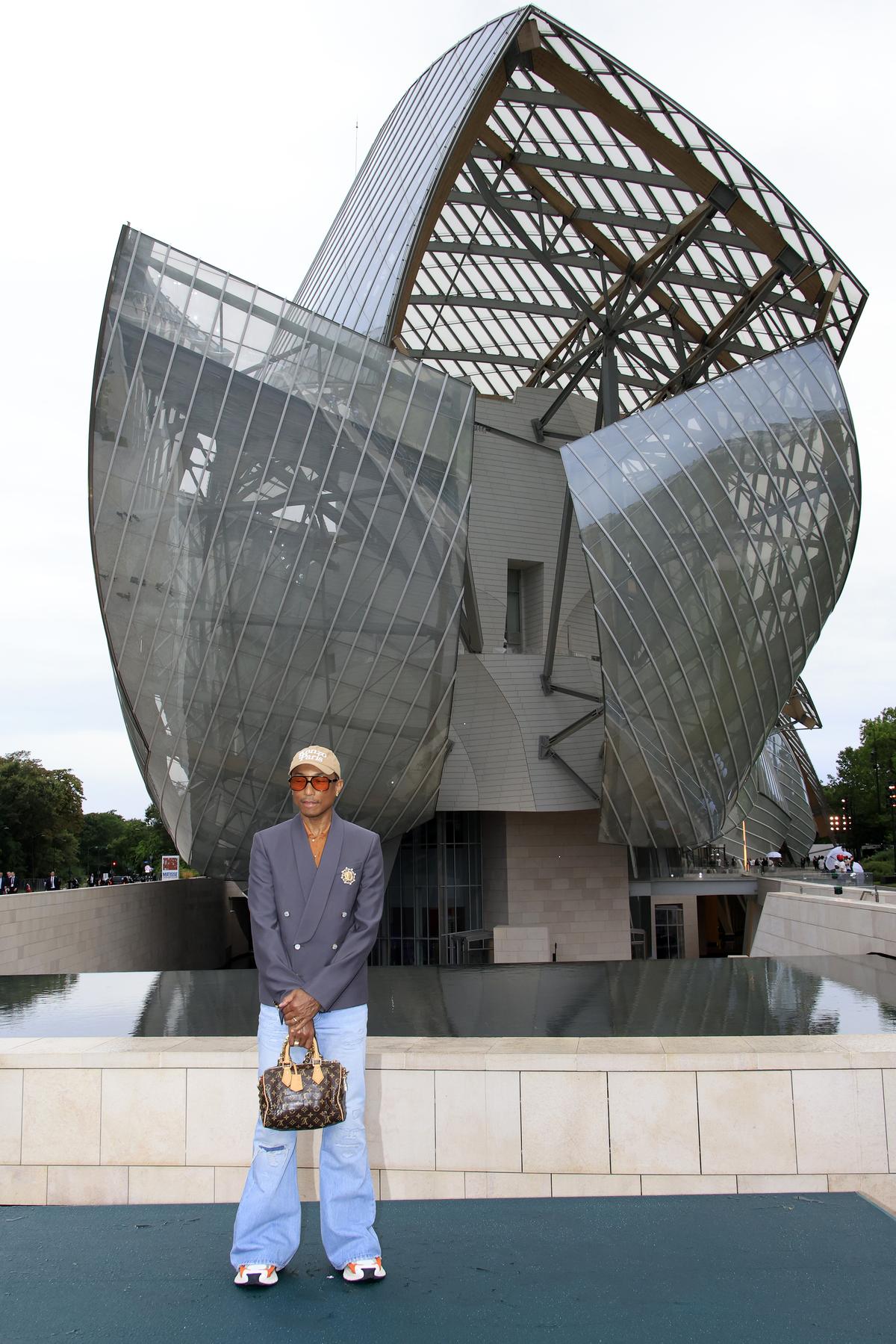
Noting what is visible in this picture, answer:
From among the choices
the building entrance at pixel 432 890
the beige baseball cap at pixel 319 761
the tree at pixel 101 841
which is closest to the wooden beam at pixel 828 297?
the building entrance at pixel 432 890

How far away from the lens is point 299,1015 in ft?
14.5

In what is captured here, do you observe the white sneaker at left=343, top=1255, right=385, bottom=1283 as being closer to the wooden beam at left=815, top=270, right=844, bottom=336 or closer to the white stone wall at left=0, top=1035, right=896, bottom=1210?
the white stone wall at left=0, top=1035, right=896, bottom=1210

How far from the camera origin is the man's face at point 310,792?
4.77 metres

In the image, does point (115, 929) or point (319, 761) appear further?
point (115, 929)

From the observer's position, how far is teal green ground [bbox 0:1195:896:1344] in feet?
12.4

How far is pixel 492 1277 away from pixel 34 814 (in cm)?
6446

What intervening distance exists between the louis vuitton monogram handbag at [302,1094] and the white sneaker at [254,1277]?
542 mm

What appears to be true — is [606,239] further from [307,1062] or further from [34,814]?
[34,814]

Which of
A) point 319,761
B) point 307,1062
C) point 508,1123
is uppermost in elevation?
point 319,761

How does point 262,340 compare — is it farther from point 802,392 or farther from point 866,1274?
point 866,1274

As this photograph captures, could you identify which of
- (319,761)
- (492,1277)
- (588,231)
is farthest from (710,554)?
(492,1277)

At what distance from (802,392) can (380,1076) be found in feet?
68.3

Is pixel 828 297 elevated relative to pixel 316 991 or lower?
elevated

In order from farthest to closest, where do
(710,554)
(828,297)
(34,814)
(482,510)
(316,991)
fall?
(34,814) < (482,510) < (828,297) < (710,554) < (316,991)
